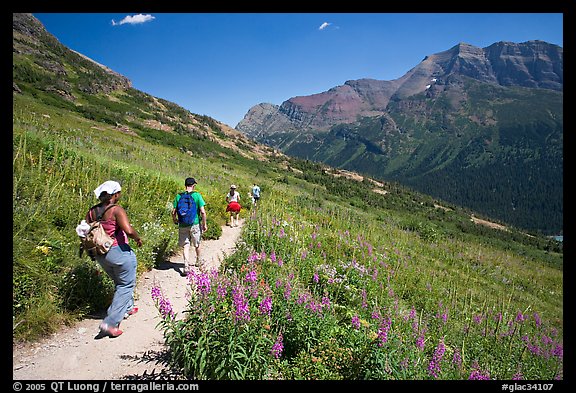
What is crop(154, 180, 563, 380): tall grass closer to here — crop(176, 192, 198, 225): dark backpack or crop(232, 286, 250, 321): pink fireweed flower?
crop(232, 286, 250, 321): pink fireweed flower

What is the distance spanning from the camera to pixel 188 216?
25.6 ft

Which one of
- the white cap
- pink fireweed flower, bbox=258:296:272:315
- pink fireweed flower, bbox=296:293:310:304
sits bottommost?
pink fireweed flower, bbox=296:293:310:304

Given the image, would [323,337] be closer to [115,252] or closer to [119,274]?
[119,274]

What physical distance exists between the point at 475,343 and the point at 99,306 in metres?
7.21

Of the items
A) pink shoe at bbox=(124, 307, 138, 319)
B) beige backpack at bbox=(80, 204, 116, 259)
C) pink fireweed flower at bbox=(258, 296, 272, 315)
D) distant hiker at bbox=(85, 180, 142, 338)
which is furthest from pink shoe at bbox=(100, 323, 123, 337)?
pink fireweed flower at bbox=(258, 296, 272, 315)

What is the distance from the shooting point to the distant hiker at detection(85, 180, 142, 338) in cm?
484

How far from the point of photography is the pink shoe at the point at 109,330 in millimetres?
4801

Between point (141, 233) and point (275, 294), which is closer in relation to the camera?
point (275, 294)

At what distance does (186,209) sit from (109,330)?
136 inches

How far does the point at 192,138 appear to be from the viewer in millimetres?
60312

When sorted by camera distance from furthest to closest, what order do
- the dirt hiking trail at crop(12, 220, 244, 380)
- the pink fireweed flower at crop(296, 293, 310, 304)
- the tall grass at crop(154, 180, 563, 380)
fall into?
the pink fireweed flower at crop(296, 293, 310, 304), the dirt hiking trail at crop(12, 220, 244, 380), the tall grass at crop(154, 180, 563, 380)

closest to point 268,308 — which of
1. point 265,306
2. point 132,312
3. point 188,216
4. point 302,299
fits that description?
point 265,306

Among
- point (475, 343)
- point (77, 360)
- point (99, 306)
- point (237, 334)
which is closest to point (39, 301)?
point (99, 306)
